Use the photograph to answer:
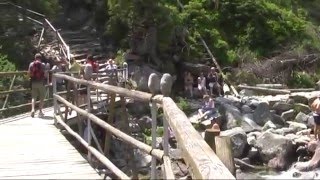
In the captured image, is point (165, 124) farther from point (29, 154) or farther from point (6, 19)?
point (6, 19)

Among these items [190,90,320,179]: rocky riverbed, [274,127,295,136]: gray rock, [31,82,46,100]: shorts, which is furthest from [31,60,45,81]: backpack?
[274,127,295,136]: gray rock

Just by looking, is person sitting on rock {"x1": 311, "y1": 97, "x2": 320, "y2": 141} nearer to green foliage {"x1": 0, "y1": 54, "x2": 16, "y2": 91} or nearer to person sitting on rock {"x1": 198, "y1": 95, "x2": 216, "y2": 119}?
person sitting on rock {"x1": 198, "y1": 95, "x2": 216, "y2": 119}

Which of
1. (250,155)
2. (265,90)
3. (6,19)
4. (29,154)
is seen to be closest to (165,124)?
(29,154)

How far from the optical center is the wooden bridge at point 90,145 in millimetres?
3035

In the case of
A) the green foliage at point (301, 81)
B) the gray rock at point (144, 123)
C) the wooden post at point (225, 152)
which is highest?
the wooden post at point (225, 152)

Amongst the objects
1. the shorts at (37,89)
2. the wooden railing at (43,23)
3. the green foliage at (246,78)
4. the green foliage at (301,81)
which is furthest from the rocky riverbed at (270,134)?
the wooden railing at (43,23)

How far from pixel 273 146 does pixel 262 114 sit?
5170 mm

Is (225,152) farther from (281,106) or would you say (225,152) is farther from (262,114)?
(281,106)

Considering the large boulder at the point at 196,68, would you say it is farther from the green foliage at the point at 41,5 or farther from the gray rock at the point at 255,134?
the green foliage at the point at 41,5

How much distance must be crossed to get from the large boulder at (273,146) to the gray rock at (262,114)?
4.29 meters

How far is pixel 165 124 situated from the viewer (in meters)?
4.32

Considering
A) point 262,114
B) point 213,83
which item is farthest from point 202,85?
point 262,114

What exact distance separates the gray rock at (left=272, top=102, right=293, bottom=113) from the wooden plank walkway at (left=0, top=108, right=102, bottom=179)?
14.5 metres

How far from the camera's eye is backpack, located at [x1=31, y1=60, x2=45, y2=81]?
13297mm
